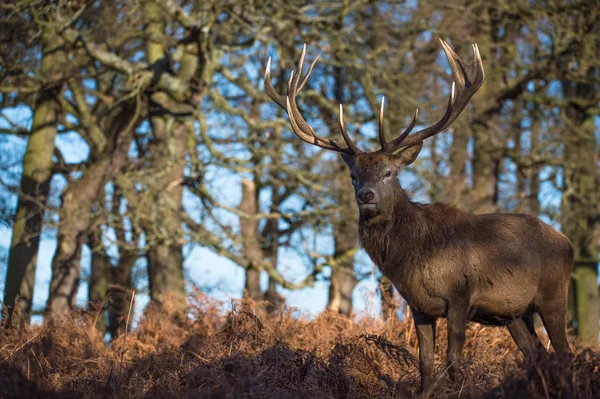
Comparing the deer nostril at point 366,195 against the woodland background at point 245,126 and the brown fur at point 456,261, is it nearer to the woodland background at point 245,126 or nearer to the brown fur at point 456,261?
A: the brown fur at point 456,261

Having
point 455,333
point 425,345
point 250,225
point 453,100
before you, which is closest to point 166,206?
point 250,225

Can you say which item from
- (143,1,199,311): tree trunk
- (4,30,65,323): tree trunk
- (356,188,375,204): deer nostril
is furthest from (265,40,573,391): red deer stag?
(4,30,65,323): tree trunk

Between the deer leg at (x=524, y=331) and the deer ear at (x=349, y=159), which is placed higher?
the deer ear at (x=349, y=159)

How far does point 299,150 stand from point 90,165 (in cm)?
432

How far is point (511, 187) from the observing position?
19.8m

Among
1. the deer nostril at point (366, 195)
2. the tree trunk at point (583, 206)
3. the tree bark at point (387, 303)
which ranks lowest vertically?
the tree bark at point (387, 303)

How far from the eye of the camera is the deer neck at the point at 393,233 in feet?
22.3

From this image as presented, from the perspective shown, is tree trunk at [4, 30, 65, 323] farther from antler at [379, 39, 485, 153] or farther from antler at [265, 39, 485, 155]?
antler at [379, 39, 485, 153]

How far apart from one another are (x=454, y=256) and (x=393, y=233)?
0.59 meters

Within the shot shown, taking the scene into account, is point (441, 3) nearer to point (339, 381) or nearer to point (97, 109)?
point (97, 109)

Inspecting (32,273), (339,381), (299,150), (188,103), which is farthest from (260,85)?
(339,381)

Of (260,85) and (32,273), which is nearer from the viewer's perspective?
(32,273)

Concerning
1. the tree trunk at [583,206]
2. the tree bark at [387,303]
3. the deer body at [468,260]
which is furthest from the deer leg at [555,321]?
the tree trunk at [583,206]

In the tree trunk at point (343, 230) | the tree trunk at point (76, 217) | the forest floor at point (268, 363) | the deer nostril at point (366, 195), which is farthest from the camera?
the tree trunk at point (343, 230)
